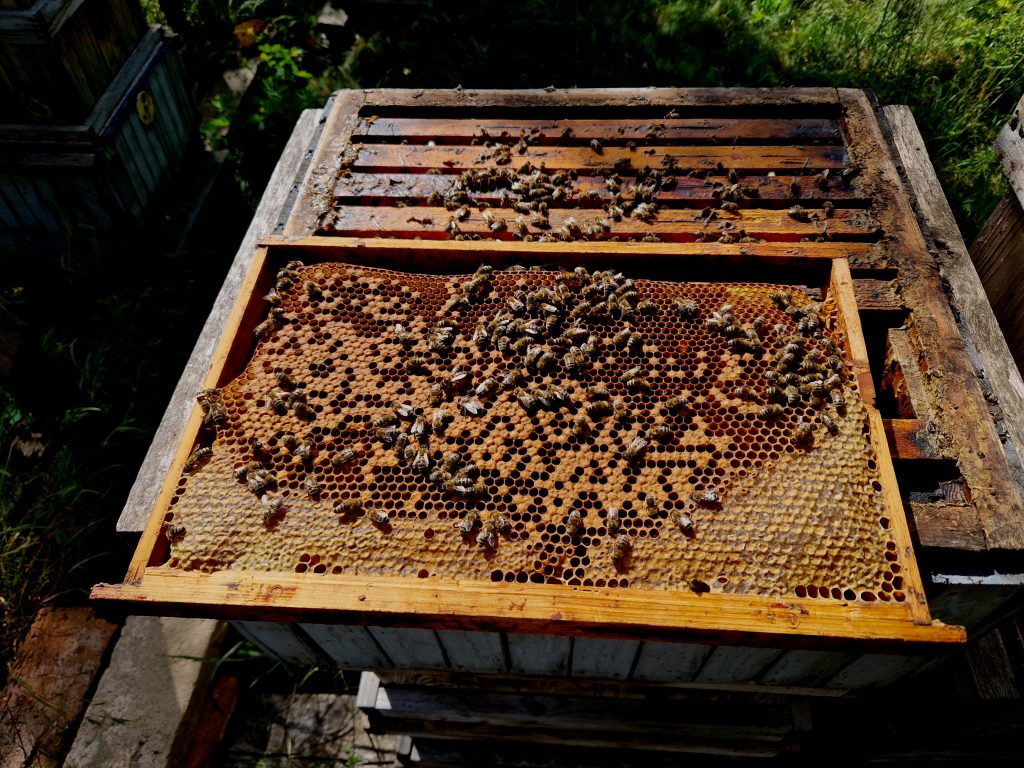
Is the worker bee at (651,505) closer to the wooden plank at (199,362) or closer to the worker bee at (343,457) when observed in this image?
the worker bee at (343,457)

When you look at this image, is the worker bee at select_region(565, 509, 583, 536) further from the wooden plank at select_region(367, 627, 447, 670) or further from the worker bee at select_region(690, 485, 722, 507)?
the wooden plank at select_region(367, 627, 447, 670)

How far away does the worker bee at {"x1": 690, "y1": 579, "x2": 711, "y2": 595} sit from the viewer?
237 centimetres

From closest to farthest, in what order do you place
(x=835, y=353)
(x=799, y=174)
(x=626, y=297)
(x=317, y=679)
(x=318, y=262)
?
(x=835, y=353), (x=626, y=297), (x=318, y=262), (x=799, y=174), (x=317, y=679)

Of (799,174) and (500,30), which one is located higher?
(500,30)

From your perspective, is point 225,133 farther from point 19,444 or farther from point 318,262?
point 318,262

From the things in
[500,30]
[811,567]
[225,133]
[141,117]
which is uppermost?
[500,30]

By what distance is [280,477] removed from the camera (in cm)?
270

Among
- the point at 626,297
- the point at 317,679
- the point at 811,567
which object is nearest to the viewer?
the point at 811,567

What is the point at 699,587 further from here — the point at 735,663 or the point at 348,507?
the point at 348,507

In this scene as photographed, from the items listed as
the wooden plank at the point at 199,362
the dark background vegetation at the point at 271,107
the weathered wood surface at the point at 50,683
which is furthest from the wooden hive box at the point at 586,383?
the dark background vegetation at the point at 271,107

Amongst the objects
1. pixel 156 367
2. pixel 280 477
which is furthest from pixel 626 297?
pixel 156 367

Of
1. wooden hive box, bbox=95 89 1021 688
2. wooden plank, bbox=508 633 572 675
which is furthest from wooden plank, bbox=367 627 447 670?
wooden plank, bbox=508 633 572 675

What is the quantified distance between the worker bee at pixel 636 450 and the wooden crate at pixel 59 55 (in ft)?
17.0

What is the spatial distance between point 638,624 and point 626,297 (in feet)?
5.20
